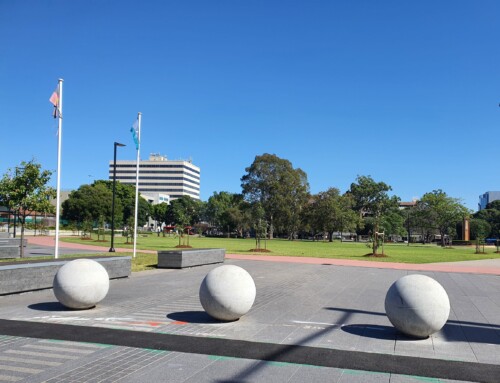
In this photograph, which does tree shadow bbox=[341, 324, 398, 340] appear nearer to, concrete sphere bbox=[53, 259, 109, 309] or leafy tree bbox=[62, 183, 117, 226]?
concrete sphere bbox=[53, 259, 109, 309]

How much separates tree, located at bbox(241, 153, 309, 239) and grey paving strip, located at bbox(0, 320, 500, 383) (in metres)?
73.2

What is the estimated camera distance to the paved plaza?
5875 mm

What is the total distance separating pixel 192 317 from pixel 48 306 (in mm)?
3614

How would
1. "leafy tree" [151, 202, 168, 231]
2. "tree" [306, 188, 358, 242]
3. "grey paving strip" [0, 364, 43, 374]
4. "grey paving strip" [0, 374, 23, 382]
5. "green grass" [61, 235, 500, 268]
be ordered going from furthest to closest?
"leafy tree" [151, 202, 168, 231] → "tree" [306, 188, 358, 242] → "green grass" [61, 235, 500, 268] → "grey paving strip" [0, 364, 43, 374] → "grey paving strip" [0, 374, 23, 382]

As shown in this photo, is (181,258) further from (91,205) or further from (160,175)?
(160,175)

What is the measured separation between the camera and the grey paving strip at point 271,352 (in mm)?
6109

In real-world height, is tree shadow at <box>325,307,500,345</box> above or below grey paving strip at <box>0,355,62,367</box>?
below

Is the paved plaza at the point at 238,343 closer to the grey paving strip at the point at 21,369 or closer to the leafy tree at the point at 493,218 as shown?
the grey paving strip at the point at 21,369

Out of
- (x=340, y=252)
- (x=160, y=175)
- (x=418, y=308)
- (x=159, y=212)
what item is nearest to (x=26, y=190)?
(x=418, y=308)

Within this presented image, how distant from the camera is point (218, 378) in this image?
5.64 m

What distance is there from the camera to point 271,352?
22.6ft

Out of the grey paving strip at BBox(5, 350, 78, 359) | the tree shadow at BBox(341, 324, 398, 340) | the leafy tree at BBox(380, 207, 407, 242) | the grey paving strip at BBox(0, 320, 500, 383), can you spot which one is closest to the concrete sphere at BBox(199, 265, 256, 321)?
the grey paving strip at BBox(0, 320, 500, 383)

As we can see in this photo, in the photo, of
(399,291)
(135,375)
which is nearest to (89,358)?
(135,375)

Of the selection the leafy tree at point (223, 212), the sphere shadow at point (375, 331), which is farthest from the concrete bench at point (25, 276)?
the leafy tree at point (223, 212)
